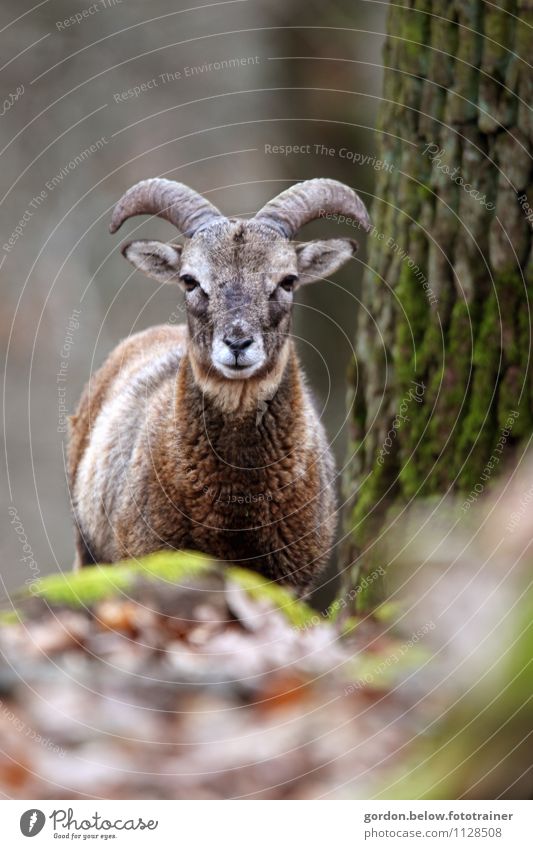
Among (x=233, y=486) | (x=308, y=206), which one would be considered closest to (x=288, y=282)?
(x=308, y=206)

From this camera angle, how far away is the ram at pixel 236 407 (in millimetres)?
6547

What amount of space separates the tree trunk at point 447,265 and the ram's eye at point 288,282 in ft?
1.67

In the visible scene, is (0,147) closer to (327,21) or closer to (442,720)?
(327,21)

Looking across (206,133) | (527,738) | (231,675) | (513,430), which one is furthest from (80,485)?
(206,133)

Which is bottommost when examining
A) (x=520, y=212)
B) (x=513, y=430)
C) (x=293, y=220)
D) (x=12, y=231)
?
(x=513, y=430)

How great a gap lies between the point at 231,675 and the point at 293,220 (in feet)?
11.8

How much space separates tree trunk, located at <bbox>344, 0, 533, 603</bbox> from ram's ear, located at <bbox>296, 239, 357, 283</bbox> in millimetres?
337

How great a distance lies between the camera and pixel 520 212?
230 inches

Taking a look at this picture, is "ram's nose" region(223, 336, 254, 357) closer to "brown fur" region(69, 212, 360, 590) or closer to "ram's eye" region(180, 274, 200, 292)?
"brown fur" region(69, 212, 360, 590)

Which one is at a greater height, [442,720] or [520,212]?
[520,212]

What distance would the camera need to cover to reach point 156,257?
6910mm

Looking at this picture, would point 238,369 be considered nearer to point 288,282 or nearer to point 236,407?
point 236,407

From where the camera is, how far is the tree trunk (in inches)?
230

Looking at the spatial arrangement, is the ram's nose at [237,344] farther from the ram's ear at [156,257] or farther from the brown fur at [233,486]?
the ram's ear at [156,257]
